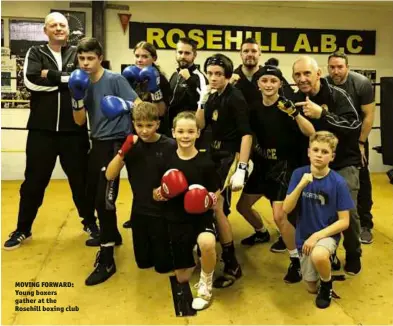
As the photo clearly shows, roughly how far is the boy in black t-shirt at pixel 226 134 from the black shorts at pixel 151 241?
32cm

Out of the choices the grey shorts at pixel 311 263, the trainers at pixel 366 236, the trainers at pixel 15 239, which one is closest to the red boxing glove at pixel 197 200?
the grey shorts at pixel 311 263

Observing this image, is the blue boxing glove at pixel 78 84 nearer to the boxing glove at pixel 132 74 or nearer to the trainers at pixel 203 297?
the boxing glove at pixel 132 74

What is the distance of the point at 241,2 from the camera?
19.0 feet

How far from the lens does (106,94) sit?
269 cm

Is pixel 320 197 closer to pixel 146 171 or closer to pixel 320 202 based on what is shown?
pixel 320 202

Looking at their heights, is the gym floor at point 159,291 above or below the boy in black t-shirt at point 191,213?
below

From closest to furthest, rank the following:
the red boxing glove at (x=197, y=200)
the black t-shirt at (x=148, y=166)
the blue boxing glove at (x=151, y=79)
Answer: the red boxing glove at (x=197, y=200)
the black t-shirt at (x=148, y=166)
the blue boxing glove at (x=151, y=79)

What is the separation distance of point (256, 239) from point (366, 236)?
0.85 m

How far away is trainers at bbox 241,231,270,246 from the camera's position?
3.31 m

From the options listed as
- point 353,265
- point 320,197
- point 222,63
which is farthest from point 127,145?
point 353,265

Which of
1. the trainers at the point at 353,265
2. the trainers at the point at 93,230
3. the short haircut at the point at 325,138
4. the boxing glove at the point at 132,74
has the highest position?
the boxing glove at the point at 132,74

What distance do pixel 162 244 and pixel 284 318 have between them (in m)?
0.76

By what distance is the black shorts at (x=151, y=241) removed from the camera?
2479 mm

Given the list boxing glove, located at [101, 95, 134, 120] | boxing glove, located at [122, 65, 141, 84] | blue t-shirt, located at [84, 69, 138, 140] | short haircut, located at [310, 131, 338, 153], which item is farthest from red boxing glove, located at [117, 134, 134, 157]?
short haircut, located at [310, 131, 338, 153]
